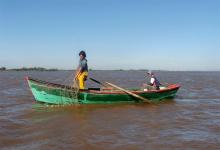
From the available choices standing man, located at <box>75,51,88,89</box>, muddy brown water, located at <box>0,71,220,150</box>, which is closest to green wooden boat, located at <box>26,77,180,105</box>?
muddy brown water, located at <box>0,71,220,150</box>

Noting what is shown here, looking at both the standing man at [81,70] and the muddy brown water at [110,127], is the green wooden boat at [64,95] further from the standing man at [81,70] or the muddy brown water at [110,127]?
the standing man at [81,70]

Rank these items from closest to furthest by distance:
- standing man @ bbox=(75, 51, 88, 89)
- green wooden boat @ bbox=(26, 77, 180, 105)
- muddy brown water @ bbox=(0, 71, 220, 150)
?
1. muddy brown water @ bbox=(0, 71, 220, 150)
2. green wooden boat @ bbox=(26, 77, 180, 105)
3. standing man @ bbox=(75, 51, 88, 89)

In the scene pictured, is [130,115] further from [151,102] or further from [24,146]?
[24,146]

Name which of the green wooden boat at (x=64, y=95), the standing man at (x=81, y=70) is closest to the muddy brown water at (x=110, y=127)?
the green wooden boat at (x=64, y=95)

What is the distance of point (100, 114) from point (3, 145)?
19.2ft

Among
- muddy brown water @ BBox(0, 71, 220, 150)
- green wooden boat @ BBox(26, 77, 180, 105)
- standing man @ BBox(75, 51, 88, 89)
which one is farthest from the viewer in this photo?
standing man @ BBox(75, 51, 88, 89)

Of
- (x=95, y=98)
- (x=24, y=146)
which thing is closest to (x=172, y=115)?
(x=95, y=98)

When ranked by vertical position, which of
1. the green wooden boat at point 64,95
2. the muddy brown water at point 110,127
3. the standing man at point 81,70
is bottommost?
the muddy brown water at point 110,127

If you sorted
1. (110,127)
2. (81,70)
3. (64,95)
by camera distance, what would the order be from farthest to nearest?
(81,70) → (64,95) → (110,127)

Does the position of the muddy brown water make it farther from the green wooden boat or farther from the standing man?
the standing man

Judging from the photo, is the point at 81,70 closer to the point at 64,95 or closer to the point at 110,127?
the point at 64,95

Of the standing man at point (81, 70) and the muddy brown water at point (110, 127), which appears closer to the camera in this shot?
the muddy brown water at point (110, 127)

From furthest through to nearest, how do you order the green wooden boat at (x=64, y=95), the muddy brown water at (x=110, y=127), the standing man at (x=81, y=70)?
the standing man at (x=81, y=70) < the green wooden boat at (x=64, y=95) < the muddy brown water at (x=110, y=127)

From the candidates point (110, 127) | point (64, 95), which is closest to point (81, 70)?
point (64, 95)
